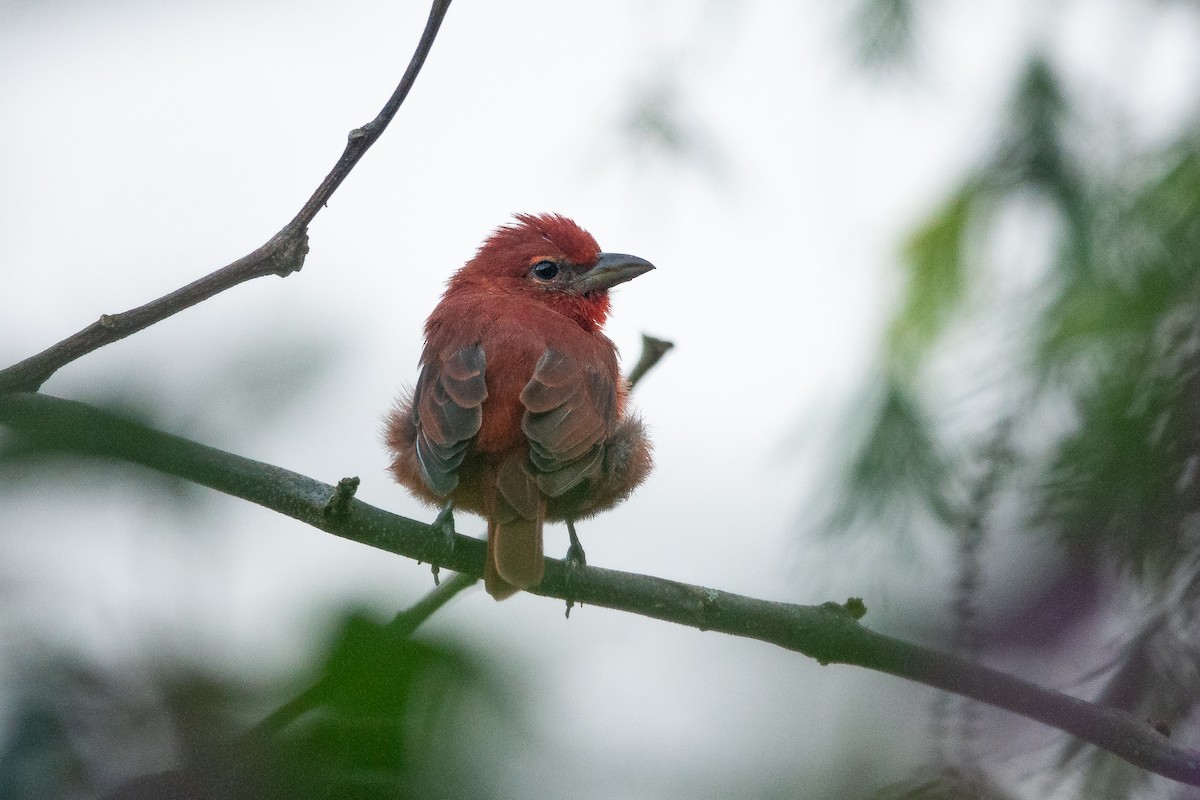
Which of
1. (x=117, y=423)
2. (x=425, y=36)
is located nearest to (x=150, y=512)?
(x=117, y=423)

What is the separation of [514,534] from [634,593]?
46 centimetres

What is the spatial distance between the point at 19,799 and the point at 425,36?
1.91 meters

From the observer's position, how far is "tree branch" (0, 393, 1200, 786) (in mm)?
1297

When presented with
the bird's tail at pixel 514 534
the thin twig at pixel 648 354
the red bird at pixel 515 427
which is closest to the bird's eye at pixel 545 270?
the red bird at pixel 515 427

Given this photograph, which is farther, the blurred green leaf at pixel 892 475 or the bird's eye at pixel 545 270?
the bird's eye at pixel 545 270

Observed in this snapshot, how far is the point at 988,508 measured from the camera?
233 centimetres

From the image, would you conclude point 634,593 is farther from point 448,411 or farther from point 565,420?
point 448,411

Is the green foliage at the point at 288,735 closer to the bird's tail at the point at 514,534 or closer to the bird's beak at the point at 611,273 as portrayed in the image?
the bird's tail at the point at 514,534

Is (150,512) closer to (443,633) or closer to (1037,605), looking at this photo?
(443,633)

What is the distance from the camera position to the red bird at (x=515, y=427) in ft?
12.7

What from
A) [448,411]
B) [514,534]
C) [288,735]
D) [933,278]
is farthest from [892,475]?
[288,735]

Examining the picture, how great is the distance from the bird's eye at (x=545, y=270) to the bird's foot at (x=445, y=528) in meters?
1.82

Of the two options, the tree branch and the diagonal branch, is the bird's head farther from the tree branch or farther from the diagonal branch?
the diagonal branch

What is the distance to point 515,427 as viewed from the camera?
4094mm
